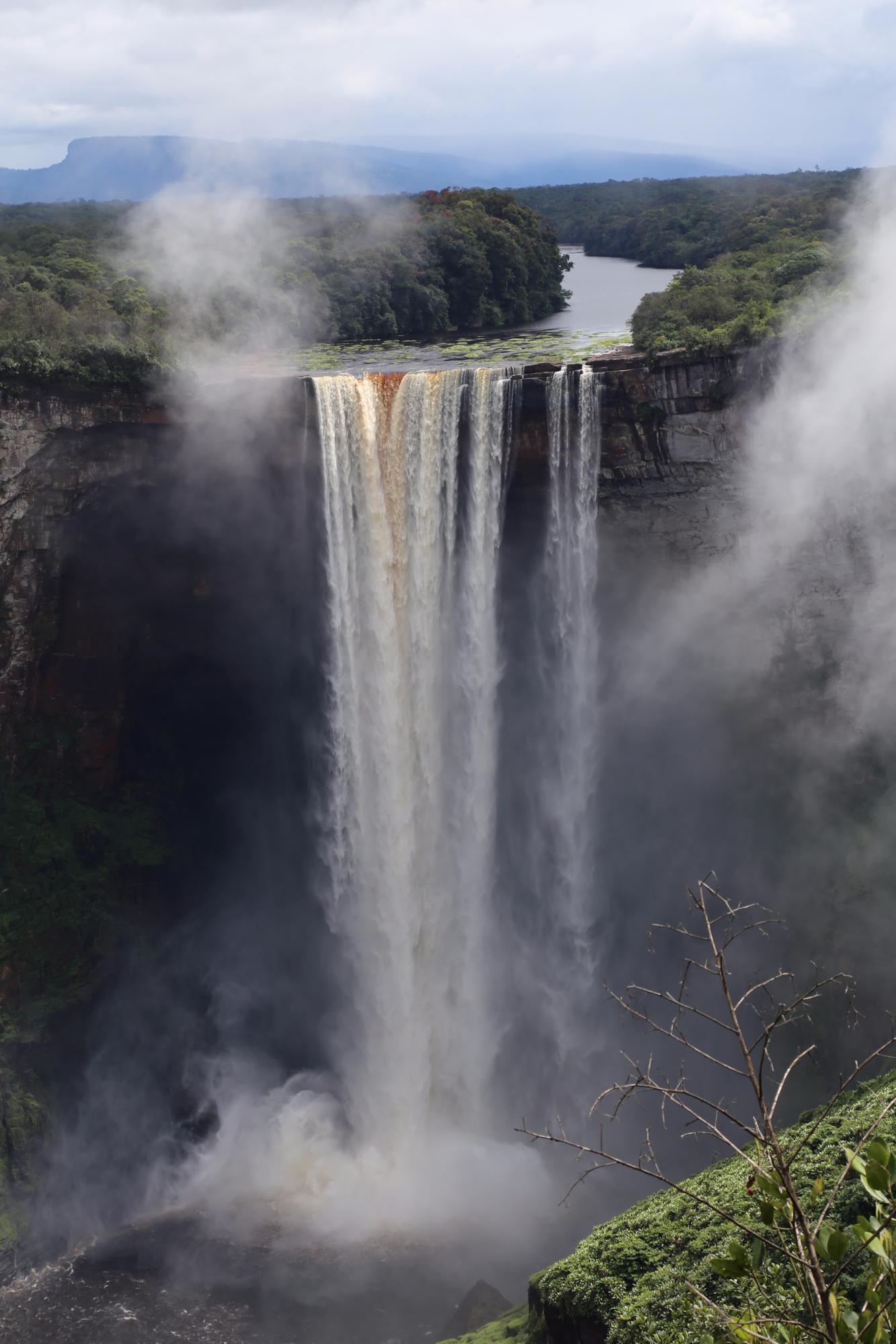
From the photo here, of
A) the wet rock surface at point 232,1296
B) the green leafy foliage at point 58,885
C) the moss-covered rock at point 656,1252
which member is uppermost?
the green leafy foliage at point 58,885

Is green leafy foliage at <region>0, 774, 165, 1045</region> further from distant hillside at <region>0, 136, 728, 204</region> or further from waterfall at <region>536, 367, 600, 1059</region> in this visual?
distant hillside at <region>0, 136, 728, 204</region>

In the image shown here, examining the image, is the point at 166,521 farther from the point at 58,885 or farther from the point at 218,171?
the point at 218,171

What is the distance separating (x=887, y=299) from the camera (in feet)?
73.4

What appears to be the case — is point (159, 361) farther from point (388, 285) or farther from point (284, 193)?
point (284, 193)

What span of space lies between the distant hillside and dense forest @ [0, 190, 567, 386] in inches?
267

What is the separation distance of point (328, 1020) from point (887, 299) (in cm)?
1936

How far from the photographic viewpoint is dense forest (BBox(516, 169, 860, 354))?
931 inches

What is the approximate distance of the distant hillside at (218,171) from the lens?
48844 mm

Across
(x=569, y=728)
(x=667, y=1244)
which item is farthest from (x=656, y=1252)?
(x=569, y=728)

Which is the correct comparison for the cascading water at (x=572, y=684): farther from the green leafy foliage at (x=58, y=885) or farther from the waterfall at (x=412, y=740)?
the green leafy foliage at (x=58, y=885)

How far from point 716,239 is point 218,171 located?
22.7 m

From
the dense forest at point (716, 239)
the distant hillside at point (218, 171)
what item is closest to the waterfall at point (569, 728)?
the dense forest at point (716, 239)

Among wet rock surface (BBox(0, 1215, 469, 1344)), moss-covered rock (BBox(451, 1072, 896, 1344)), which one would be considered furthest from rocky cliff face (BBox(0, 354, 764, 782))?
moss-covered rock (BBox(451, 1072, 896, 1344))

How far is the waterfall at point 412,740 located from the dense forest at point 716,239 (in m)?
5.12
